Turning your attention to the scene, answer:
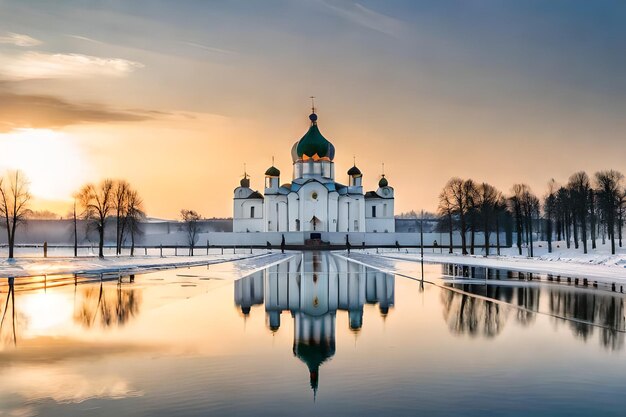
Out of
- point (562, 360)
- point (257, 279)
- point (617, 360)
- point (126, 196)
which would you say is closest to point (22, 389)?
point (562, 360)

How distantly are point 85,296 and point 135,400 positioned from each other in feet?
50.1

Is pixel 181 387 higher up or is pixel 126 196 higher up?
pixel 126 196

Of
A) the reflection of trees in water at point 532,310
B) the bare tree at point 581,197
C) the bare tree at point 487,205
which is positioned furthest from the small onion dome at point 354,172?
the reflection of trees in water at point 532,310

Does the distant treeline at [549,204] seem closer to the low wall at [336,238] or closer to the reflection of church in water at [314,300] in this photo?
the low wall at [336,238]

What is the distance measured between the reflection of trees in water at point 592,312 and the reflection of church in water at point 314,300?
518 centimetres

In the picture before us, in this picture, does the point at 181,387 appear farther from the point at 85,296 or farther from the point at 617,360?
the point at 85,296

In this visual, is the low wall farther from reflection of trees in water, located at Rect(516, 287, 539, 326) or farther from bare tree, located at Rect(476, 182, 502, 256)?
reflection of trees in water, located at Rect(516, 287, 539, 326)

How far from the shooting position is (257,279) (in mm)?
31922

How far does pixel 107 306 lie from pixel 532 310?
506 inches

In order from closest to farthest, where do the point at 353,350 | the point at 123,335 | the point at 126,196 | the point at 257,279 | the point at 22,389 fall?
1. the point at 22,389
2. the point at 353,350
3. the point at 123,335
4. the point at 257,279
5. the point at 126,196

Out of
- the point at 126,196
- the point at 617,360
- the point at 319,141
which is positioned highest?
the point at 319,141

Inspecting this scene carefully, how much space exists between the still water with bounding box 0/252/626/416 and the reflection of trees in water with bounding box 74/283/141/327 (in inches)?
3.0

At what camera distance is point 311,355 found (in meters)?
12.2

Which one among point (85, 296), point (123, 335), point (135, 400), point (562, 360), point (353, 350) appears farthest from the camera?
point (85, 296)
